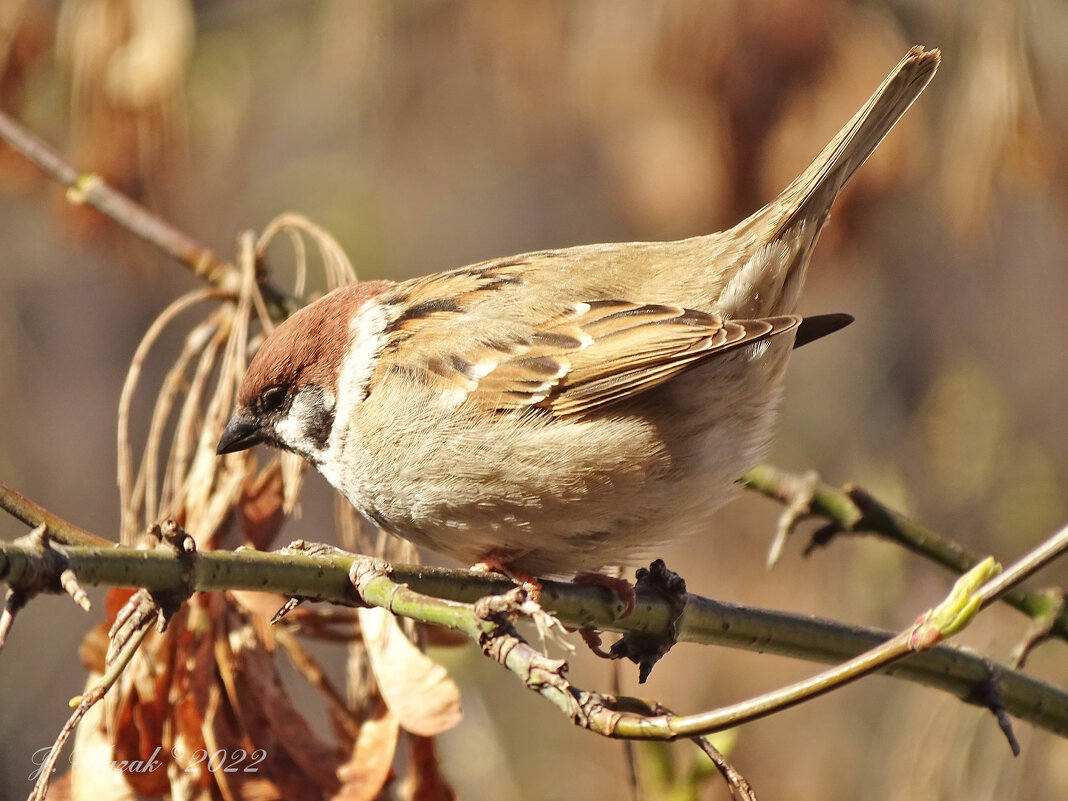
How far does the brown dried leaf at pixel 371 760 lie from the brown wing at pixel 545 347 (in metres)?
0.69

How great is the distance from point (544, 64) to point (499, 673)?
3.37 metres

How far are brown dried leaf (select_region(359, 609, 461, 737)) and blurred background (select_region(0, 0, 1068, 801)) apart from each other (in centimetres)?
163

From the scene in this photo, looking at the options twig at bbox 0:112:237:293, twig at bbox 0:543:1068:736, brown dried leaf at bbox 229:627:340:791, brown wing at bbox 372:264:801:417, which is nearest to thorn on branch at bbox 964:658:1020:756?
twig at bbox 0:543:1068:736

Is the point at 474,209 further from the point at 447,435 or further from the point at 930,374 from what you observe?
the point at 447,435

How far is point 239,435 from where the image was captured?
2.48 m

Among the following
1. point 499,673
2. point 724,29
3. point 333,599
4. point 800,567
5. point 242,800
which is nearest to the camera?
point 333,599

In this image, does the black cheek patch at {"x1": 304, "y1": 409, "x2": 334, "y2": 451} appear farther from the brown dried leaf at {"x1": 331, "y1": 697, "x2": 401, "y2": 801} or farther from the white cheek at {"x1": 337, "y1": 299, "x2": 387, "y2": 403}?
the brown dried leaf at {"x1": 331, "y1": 697, "x2": 401, "y2": 801}

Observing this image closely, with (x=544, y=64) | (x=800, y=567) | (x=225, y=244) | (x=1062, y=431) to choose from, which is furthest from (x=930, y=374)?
(x=225, y=244)

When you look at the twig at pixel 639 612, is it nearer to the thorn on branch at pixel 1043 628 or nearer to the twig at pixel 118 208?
the thorn on branch at pixel 1043 628

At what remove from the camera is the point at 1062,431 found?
6.04m

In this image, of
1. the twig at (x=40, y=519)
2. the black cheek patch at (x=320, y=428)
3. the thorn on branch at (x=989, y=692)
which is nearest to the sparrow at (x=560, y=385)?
the black cheek patch at (x=320, y=428)

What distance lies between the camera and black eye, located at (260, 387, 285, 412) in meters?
2.58

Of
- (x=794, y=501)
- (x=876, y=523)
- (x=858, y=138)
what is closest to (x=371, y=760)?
(x=794, y=501)

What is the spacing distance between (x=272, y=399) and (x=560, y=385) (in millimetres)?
658
